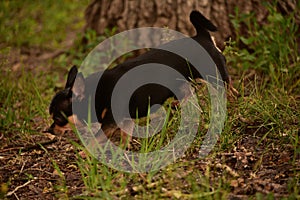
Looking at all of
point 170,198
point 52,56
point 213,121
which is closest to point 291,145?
point 213,121

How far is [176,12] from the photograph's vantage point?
5.42 meters

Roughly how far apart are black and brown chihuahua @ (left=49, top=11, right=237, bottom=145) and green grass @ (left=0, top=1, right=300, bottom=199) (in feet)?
0.75

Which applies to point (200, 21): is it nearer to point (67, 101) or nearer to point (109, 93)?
point (109, 93)

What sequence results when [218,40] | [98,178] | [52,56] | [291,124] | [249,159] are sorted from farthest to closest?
[52,56] → [218,40] → [291,124] → [249,159] → [98,178]

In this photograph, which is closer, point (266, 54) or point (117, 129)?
point (117, 129)

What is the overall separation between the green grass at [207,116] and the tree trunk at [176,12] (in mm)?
166

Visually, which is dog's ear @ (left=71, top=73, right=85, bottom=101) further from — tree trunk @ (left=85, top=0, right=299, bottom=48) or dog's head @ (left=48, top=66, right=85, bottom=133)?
tree trunk @ (left=85, top=0, right=299, bottom=48)

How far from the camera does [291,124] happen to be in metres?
3.48

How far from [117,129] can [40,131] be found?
0.88m

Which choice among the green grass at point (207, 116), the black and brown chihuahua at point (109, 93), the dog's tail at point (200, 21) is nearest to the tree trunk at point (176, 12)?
the green grass at point (207, 116)

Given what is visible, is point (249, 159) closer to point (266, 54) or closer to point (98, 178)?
point (98, 178)

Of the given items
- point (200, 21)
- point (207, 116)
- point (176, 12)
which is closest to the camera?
point (207, 116)

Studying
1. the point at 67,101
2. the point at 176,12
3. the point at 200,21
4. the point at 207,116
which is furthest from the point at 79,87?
the point at 176,12

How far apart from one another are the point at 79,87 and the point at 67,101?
18cm
